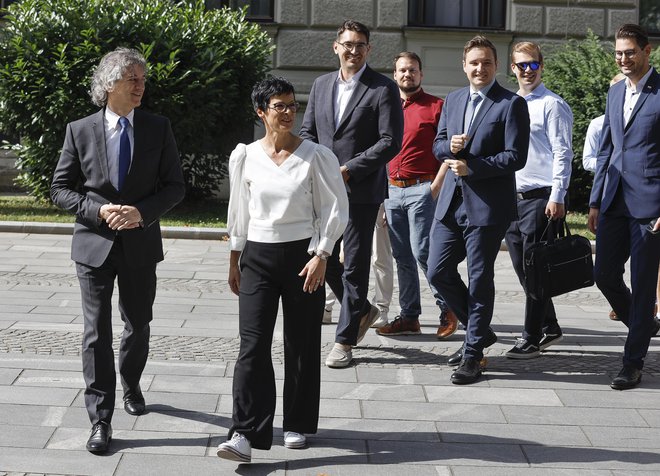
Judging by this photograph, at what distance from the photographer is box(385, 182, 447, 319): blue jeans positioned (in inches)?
Answer: 309

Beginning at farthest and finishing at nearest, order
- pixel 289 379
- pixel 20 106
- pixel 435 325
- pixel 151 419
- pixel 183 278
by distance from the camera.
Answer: pixel 20 106 < pixel 183 278 < pixel 435 325 < pixel 151 419 < pixel 289 379

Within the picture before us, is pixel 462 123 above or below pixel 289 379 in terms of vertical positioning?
above

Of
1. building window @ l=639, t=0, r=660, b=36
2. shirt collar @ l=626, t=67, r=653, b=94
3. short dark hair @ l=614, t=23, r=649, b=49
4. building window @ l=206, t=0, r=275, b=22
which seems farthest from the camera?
building window @ l=639, t=0, r=660, b=36

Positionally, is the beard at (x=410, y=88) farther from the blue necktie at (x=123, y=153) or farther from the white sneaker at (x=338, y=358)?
the blue necktie at (x=123, y=153)

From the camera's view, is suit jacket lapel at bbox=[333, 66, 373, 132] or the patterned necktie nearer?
the patterned necktie

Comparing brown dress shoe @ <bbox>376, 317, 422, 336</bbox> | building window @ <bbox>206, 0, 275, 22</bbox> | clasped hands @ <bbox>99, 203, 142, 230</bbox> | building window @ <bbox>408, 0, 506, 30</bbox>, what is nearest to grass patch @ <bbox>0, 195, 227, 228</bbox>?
building window @ <bbox>206, 0, 275, 22</bbox>

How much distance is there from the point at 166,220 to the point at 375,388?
8432 millimetres

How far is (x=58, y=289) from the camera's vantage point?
9367mm

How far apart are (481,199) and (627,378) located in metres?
1.29

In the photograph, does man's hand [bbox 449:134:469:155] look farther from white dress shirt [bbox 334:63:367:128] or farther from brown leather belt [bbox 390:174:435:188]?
brown leather belt [bbox 390:174:435:188]

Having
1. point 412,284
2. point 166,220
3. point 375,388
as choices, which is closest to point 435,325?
point 412,284

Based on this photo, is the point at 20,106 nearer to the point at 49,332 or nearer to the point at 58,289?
the point at 58,289

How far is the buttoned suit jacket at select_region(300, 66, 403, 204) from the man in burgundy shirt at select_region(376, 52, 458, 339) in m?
0.85

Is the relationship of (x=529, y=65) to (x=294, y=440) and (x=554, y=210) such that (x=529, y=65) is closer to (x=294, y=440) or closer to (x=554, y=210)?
(x=554, y=210)
